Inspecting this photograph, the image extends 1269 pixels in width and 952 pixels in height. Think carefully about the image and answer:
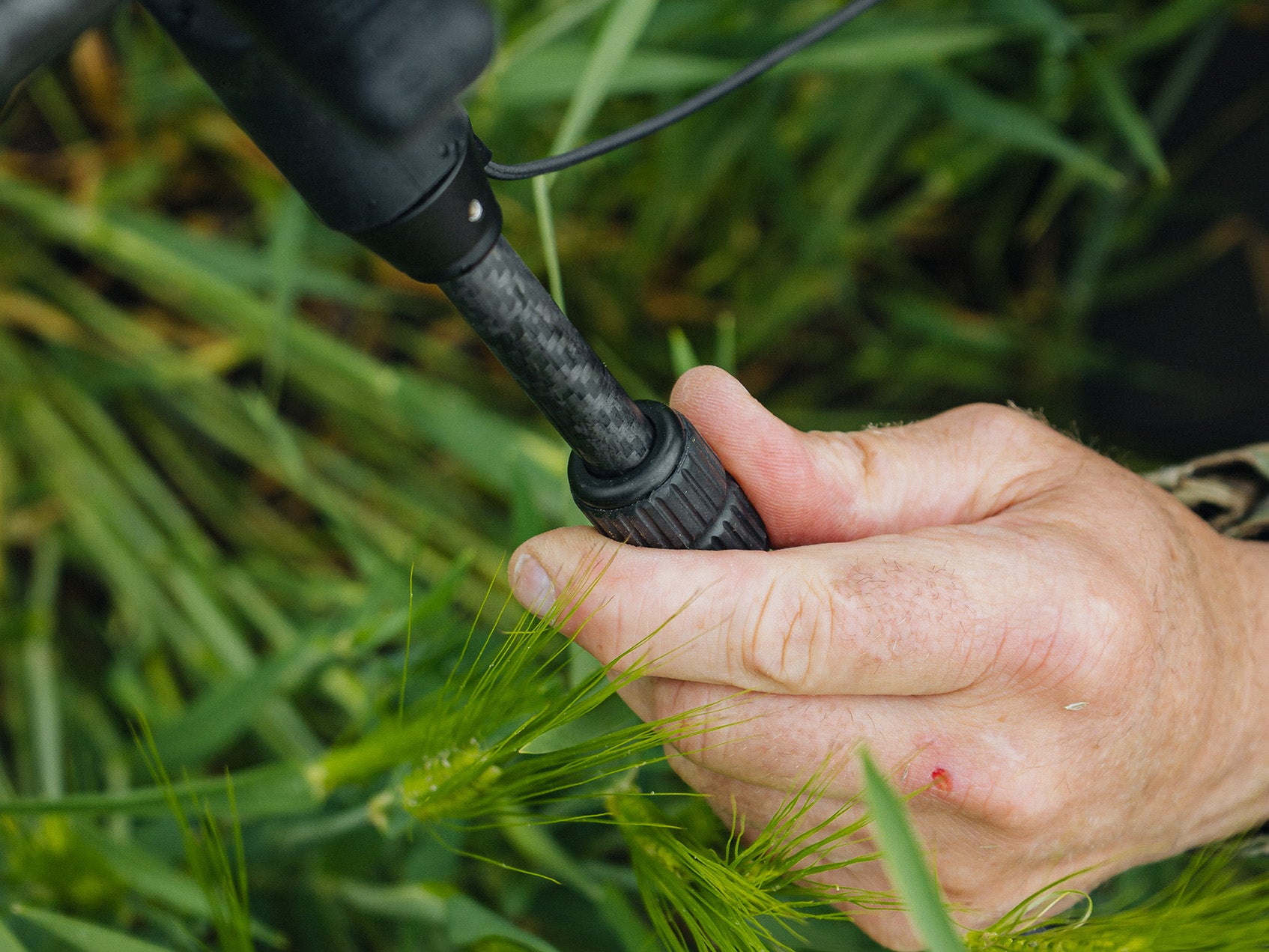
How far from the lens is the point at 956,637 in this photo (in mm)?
454

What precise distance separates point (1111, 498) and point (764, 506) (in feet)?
0.68

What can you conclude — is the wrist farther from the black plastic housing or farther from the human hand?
the black plastic housing

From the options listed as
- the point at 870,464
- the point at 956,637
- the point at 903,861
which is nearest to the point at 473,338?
the point at 870,464

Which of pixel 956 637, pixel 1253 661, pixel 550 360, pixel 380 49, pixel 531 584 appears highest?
pixel 380 49

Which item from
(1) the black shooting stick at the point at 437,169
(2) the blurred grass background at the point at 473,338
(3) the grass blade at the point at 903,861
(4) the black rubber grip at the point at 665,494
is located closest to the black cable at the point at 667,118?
(1) the black shooting stick at the point at 437,169

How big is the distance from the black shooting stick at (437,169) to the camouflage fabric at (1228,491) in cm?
42

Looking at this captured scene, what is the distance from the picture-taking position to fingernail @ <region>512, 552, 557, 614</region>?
469mm

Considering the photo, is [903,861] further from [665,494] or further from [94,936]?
[94,936]

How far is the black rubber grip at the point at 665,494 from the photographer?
0.42 metres

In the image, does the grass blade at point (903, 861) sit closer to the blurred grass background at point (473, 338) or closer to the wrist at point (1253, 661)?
the wrist at point (1253, 661)

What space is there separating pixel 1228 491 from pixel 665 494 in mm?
511

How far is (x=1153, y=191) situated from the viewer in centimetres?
120

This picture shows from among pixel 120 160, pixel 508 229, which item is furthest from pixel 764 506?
pixel 120 160

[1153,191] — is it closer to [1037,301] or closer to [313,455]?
[1037,301]
